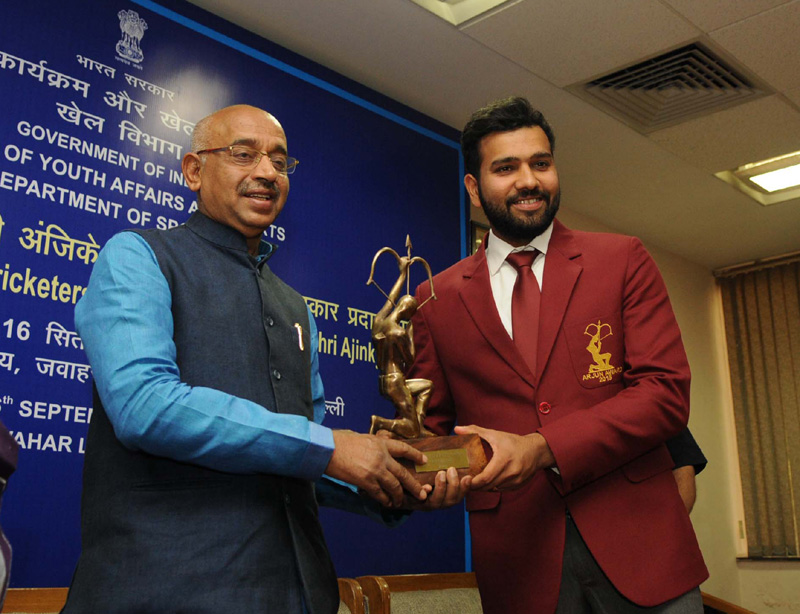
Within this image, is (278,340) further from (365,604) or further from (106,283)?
(365,604)

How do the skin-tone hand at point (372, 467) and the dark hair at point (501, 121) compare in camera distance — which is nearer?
the skin-tone hand at point (372, 467)

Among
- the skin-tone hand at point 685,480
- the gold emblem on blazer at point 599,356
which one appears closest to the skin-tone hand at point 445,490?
the gold emblem on blazer at point 599,356

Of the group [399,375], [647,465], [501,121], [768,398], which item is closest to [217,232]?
[399,375]

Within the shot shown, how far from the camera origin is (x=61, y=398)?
293 centimetres

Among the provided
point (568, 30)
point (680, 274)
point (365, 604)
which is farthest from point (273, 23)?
point (680, 274)

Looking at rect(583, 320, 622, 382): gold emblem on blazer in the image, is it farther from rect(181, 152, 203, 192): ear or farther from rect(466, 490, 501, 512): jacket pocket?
rect(181, 152, 203, 192): ear

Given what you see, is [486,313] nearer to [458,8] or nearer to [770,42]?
[458,8]

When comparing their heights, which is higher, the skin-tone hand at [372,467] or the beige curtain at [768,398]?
the beige curtain at [768,398]

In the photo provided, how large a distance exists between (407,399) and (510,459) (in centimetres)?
29

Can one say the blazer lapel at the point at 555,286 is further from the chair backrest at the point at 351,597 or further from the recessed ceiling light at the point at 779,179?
the recessed ceiling light at the point at 779,179

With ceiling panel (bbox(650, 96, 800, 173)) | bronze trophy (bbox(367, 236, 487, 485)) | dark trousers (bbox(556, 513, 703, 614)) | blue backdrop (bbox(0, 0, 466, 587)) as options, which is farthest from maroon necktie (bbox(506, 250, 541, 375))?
ceiling panel (bbox(650, 96, 800, 173))

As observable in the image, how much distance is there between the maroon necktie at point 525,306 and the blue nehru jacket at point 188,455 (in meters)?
0.58

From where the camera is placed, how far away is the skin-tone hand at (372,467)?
4.94 ft

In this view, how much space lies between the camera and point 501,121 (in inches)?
86.0
